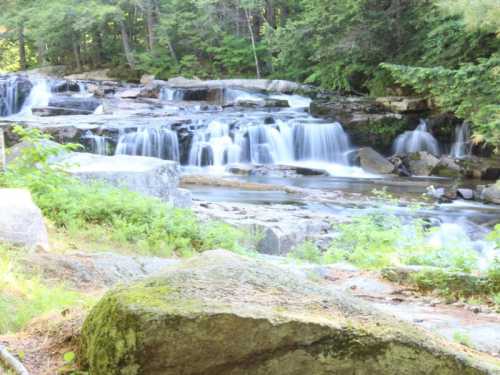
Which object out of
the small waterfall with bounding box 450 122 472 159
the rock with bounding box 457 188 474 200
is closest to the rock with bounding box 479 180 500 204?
the rock with bounding box 457 188 474 200

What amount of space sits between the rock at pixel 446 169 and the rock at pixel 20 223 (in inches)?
568

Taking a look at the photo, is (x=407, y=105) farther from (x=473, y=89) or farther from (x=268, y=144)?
(x=473, y=89)

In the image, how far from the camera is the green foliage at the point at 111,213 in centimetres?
667

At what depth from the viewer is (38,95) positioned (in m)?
26.0

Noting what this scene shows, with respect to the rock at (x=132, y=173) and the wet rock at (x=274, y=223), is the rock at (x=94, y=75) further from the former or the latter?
the rock at (x=132, y=173)

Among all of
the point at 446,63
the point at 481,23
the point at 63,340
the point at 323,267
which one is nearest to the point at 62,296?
the point at 63,340

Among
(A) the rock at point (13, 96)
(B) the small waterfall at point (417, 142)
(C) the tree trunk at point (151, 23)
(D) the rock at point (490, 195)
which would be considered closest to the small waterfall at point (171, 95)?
(A) the rock at point (13, 96)

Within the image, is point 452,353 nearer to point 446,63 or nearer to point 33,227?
point 33,227

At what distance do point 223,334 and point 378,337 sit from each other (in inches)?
22.3

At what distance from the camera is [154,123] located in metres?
19.4

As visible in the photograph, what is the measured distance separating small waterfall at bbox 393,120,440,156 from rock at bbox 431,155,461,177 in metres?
1.92

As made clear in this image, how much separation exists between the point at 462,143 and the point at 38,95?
1758 cm

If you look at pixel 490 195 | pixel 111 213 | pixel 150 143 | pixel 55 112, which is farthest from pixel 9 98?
pixel 111 213

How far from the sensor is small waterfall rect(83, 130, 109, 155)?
17.7m
